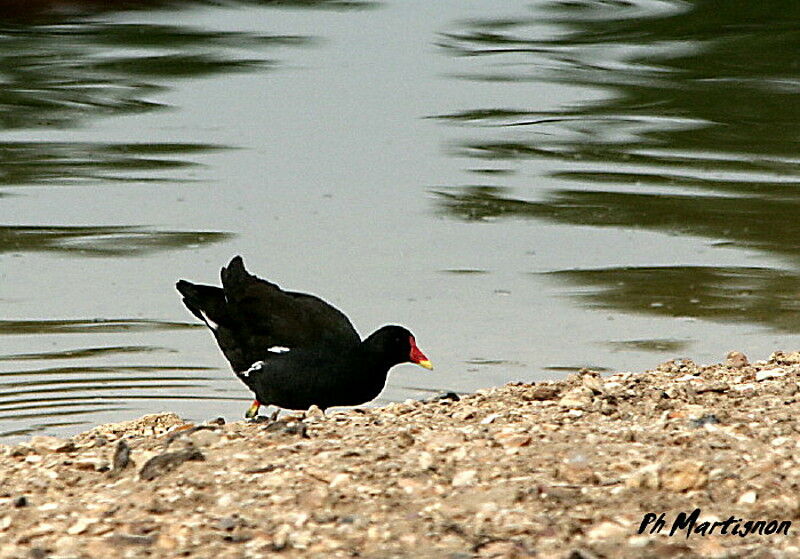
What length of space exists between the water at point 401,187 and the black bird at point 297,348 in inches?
28.5

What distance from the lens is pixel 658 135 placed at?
13797 mm

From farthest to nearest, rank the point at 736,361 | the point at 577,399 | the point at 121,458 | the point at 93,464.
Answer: the point at 736,361 < the point at 577,399 < the point at 93,464 < the point at 121,458

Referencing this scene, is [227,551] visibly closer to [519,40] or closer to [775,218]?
[775,218]

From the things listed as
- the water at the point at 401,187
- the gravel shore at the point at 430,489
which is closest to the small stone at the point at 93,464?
the gravel shore at the point at 430,489

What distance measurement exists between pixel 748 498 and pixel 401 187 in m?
7.46

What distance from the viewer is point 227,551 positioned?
4387 millimetres

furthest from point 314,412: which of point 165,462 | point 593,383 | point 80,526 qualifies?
point 80,526

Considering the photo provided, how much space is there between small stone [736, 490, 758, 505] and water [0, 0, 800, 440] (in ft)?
11.9

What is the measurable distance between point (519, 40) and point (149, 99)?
4357 mm

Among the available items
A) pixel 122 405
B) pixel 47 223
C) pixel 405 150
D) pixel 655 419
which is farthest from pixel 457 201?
pixel 655 419

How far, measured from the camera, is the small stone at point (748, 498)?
15.3ft

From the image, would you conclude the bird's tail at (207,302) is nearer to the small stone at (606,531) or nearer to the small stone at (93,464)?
the small stone at (93,464)

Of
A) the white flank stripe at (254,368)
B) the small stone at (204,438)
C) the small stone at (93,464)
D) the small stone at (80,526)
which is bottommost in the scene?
the white flank stripe at (254,368)

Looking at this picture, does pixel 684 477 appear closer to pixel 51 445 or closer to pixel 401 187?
pixel 51 445
